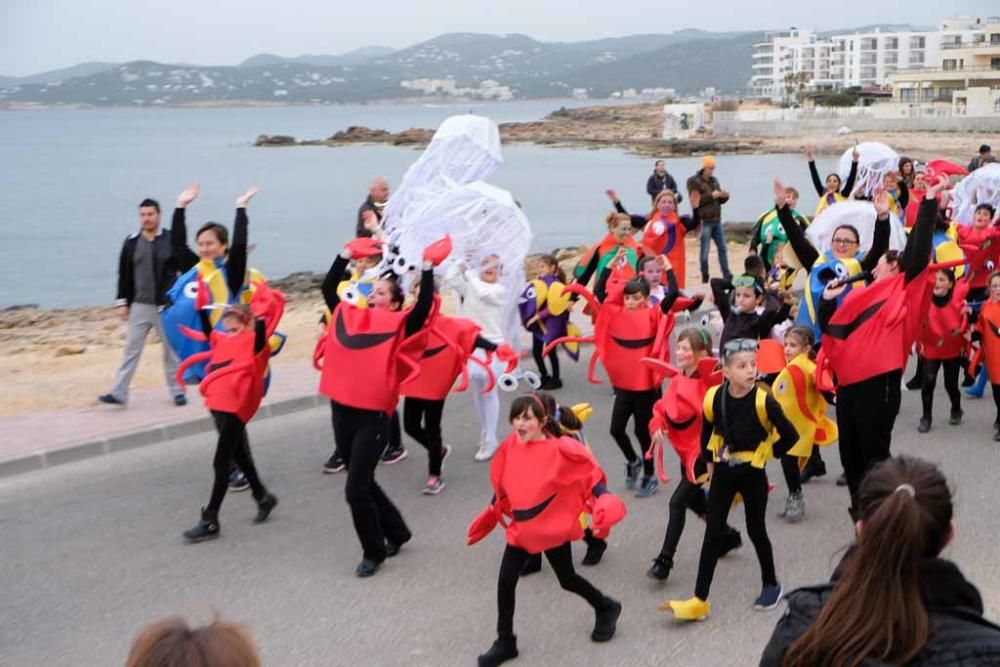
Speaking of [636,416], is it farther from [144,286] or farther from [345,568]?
[144,286]

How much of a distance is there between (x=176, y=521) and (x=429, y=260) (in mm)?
2661

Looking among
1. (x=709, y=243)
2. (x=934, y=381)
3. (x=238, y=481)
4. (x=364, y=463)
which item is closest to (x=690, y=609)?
(x=364, y=463)

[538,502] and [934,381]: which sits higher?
[538,502]

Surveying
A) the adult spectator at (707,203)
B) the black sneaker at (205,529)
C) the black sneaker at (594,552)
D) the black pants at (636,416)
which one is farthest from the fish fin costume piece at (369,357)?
the adult spectator at (707,203)

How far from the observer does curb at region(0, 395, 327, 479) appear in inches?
389

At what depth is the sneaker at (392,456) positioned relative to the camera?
9.89 meters

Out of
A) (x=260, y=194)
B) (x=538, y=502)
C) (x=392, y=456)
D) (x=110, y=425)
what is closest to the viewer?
(x=538, y=502)

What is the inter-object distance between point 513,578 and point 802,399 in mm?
2964

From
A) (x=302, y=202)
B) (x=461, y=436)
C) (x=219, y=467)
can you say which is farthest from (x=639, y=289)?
(x=302, y=202)

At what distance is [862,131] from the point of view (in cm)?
8744

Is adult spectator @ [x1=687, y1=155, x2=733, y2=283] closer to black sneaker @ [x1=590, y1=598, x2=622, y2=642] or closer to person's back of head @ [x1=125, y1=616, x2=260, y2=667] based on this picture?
black sneaker @ [x1=590, y1=598, x2=622, y2=642]

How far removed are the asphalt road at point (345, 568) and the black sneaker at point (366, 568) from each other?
65 millimetres

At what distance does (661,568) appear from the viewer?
7172 mm

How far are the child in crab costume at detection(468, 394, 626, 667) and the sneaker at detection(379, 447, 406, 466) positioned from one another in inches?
145
